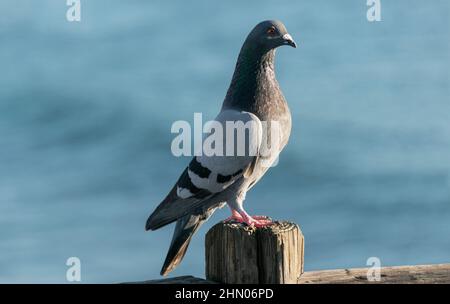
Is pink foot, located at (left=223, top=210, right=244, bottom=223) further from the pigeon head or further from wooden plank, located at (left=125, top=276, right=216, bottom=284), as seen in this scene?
the pigeon head

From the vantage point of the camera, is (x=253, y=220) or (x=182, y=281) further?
(x=253, y=220)

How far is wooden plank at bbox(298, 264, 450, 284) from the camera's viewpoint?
21.2ft

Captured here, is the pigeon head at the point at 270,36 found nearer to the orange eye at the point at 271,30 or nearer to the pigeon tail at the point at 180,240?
the orange eye at the point at 271,30

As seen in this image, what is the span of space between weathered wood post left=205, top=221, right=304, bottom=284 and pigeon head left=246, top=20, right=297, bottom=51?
1.86 metres

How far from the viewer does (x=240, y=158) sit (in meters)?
7.21

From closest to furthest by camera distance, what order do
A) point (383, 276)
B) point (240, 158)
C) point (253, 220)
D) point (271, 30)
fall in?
point (383, 276) → point (253, 220) → point (240, 158) → point (271, 30)

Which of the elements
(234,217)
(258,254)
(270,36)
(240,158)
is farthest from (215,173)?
(270,36)

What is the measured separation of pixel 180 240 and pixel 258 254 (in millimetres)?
1123

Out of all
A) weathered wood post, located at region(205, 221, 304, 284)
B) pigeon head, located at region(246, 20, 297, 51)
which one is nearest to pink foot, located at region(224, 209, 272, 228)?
weathered wood post, located at region(205, 221, 304, 284)

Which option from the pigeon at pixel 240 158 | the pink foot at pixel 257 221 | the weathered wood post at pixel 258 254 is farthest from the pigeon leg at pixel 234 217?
the weathered wood post at pixel 258 254

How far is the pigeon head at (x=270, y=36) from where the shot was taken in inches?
290

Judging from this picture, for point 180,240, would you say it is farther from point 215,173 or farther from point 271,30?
point 271,30
